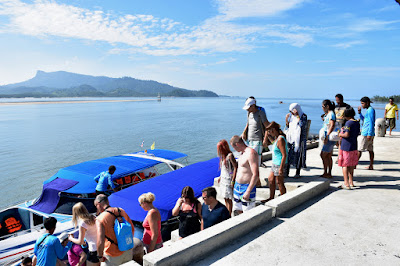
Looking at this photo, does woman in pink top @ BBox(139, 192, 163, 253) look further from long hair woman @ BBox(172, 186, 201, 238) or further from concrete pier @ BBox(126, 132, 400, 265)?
concrete pier @ BBox(126, 132, 400, 265)

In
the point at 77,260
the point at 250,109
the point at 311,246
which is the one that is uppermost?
the point at 250,109

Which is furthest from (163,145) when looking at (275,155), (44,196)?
(275,155)

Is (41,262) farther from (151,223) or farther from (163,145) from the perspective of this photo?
(163,145)

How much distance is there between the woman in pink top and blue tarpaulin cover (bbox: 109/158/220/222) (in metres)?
1.83

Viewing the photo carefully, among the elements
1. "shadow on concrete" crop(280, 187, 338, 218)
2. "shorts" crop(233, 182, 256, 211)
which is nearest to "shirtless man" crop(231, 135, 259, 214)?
"shorts" crop(233, 182, 256, 211)

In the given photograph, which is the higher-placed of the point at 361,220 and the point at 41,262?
the point at 361,220

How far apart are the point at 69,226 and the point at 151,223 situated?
548 cm

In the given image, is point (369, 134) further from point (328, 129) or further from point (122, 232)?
point (122, 232)

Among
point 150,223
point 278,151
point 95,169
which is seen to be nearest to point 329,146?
point 278,151

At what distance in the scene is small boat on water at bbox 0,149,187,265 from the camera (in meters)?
7.87

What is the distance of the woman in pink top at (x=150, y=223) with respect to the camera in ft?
15.5

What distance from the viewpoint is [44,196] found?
9.95 meters

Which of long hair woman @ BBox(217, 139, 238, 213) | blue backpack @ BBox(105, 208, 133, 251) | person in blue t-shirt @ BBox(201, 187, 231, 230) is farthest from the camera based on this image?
long hair woman @ BBox(217, 139, 238, 213)

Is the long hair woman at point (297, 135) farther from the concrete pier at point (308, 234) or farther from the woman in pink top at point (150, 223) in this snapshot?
the woman in pink top at point (150, 223)
